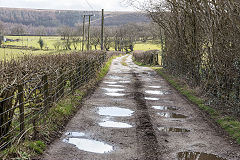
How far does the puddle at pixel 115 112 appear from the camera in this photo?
10.3 m

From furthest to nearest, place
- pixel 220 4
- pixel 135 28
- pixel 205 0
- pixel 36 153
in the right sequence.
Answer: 1. pixel 135 28
2. pixel 205 0
3. pixel 220 4
4. pixel 36 153

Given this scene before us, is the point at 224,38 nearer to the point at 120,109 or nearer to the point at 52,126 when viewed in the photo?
the point at 120,109

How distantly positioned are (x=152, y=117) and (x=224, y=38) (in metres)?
3.67

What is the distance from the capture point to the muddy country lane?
6.46 metres

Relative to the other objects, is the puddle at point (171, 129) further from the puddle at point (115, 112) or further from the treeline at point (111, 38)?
the treeline at point (111, 38)

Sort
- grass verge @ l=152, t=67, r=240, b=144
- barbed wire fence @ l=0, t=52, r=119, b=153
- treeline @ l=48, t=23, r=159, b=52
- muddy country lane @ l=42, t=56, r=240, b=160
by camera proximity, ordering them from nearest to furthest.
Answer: barbed wire fence @ l=0, t=52, r=119, b=153, muddy country lane @ l=42, t=56, r=240, b=160, grass verge @ l=152, t=67, r=240, b=144, treeline @ l=48, t=23, r=159, b=52

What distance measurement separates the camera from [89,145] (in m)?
7.04

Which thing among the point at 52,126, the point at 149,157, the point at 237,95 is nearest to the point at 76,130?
the point at 52,126

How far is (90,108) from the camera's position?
11.2 meters

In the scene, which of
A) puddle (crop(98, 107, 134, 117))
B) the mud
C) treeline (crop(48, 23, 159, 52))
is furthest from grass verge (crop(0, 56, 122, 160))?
treeline (crop(48, 23, 159, 52))

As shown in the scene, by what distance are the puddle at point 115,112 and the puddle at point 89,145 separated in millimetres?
2918

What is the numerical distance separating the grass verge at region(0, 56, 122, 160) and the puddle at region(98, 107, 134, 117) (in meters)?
0.95

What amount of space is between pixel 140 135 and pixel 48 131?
230 cm

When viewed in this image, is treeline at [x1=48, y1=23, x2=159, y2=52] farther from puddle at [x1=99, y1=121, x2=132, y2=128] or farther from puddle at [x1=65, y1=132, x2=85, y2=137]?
puddle at [x1=65, y1=132, x2=85, y2=137]
